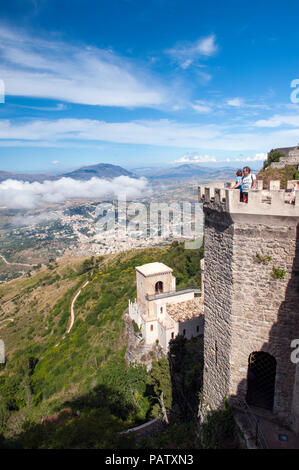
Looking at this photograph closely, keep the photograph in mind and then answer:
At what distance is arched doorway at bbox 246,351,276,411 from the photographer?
7.33 meters

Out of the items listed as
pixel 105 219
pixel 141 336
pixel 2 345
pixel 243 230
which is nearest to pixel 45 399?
pixel 141 336

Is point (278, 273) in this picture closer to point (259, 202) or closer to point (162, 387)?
point (259, 202)

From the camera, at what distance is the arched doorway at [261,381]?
7332 millimetres

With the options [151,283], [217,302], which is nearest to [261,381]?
[217,302]

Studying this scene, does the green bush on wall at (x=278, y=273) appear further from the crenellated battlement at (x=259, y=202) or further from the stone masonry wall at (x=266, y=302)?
the crenellated battlement at (x=259, y=202)

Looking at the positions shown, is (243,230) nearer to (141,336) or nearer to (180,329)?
(180,329)

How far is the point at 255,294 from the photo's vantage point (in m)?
6.51

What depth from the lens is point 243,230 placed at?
639 cm

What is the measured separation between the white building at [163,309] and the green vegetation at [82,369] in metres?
2.13

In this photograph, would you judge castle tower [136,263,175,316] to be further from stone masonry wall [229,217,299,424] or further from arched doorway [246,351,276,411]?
stone masonry wall [229,217,299,424]

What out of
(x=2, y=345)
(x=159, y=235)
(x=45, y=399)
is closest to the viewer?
(x=45, y=399)

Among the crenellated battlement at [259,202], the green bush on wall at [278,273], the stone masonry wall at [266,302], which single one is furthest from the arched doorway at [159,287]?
the green bush on wall at [278,273]

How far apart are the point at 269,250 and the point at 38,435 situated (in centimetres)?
1030

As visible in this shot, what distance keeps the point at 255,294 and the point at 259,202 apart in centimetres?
221
